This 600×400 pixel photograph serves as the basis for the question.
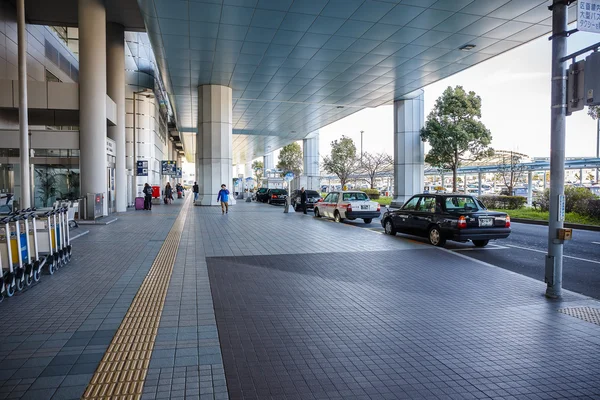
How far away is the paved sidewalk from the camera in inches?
142

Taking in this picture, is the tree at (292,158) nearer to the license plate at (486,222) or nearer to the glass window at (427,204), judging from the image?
the glass window at (427,204)

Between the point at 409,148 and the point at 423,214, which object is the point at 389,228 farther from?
the point at 409,148

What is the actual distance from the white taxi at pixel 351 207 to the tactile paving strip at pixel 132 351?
12440mm

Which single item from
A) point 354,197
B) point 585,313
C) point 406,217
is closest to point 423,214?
point 406,217

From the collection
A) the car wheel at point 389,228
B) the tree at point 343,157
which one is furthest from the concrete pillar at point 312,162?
the car wheel at point 389,228

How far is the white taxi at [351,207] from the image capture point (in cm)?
1880

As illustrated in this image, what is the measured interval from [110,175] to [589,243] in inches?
778

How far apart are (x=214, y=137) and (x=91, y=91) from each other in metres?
11.7

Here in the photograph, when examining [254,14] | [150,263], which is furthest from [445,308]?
[254,14]

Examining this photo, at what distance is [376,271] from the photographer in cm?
830

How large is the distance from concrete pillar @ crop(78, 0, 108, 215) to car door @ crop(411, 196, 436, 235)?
13.2m

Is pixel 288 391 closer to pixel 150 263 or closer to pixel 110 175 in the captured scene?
pixel 150 263

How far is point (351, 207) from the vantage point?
18.8m

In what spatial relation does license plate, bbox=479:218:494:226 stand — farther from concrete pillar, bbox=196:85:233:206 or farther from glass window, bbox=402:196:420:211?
concrete pillar, bbox=196:85:233:206
